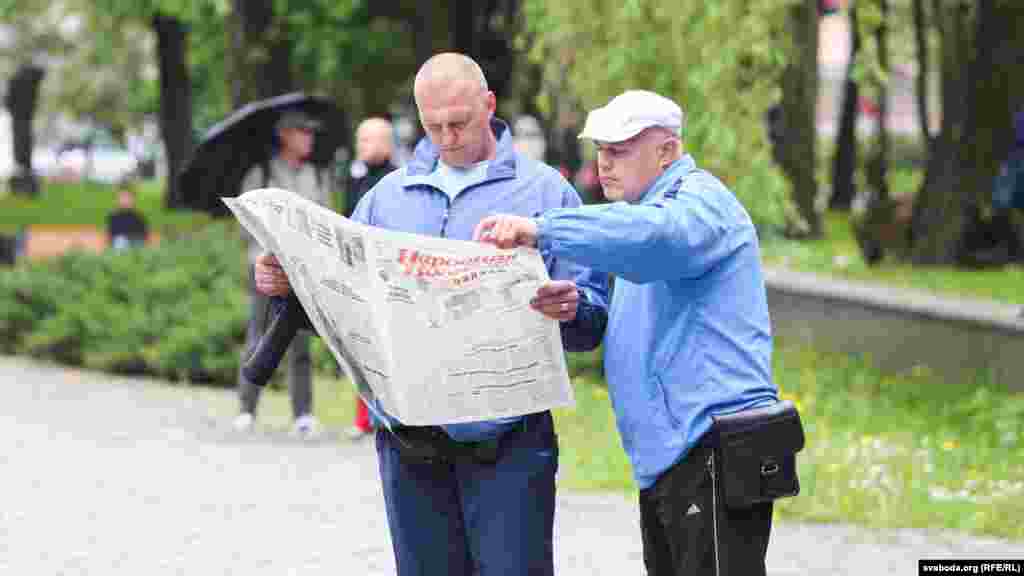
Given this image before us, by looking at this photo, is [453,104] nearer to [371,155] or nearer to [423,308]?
[423,308]

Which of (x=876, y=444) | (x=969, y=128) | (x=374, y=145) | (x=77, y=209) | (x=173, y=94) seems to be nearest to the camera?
(x=876, y=444)

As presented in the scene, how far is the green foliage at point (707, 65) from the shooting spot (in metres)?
13.6

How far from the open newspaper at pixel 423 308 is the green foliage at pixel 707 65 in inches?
347

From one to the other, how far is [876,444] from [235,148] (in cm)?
388

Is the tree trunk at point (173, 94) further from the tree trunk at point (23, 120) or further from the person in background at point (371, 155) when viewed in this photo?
the person in background at point (371, 155)

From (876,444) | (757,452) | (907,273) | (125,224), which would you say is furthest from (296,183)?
(125,224)

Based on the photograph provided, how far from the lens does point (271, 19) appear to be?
2902cm

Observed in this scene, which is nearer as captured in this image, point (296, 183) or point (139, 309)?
point (296, 183)

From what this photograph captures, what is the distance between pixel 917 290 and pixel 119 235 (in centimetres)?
1227

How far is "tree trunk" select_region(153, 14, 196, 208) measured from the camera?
148 ft

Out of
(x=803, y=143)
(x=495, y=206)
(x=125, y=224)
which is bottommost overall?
(x=125, y=224)

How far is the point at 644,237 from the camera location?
14.9ft

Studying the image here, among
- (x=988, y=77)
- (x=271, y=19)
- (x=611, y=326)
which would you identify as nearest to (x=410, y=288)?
(x=611, y=326)

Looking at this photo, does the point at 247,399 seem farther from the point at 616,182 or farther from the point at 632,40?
the point at 616,182
